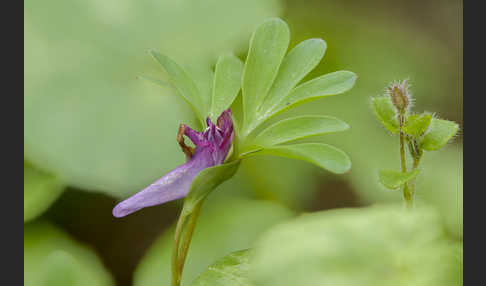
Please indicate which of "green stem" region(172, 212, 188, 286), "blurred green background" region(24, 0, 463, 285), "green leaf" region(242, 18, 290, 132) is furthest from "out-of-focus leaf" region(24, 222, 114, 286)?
"green leaf" region(242, 18, 290, 132)

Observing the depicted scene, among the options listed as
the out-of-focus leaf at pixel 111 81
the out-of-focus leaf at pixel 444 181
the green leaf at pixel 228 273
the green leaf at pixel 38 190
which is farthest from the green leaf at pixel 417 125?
the green leaf at pixel 38 190

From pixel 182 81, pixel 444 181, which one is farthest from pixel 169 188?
pixel 444 181

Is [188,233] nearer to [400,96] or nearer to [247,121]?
[247,121]

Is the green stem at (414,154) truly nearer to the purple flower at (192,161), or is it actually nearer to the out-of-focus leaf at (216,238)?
the purple flower at (192,161)

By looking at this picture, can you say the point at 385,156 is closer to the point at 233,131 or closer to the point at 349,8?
the point at 349,8

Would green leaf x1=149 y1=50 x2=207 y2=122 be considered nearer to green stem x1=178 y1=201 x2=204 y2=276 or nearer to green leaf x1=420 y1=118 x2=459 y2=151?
green stem x1=178 y1=201 x2=204 y2=276

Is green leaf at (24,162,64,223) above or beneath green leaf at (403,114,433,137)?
beneath
